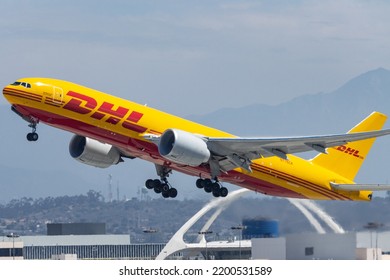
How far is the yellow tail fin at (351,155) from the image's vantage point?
6281cm

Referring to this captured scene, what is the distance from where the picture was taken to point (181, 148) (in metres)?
54.9

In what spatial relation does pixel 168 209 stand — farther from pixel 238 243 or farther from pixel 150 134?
pixel 150 134

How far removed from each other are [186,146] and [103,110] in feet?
14.7

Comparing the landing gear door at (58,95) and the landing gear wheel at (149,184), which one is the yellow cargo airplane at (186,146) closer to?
the landing gear door at (58,95)

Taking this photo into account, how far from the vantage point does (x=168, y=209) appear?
156 meters

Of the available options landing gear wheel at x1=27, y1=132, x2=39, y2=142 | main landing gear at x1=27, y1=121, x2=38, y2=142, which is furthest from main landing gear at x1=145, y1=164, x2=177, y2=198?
landing gear wheel at x1=27, y1=132, x2=39, y2=142

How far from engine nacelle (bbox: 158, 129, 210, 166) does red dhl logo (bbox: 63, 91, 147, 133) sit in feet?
4.17

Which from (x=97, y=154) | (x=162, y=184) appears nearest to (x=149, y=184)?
(x=162, y=184)

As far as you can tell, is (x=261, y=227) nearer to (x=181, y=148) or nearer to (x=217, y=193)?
(x=217, y=193)

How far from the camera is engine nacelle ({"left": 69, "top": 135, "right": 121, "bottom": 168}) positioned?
196 ft

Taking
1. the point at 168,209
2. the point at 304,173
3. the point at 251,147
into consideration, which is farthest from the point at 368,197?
the point at 168,209
